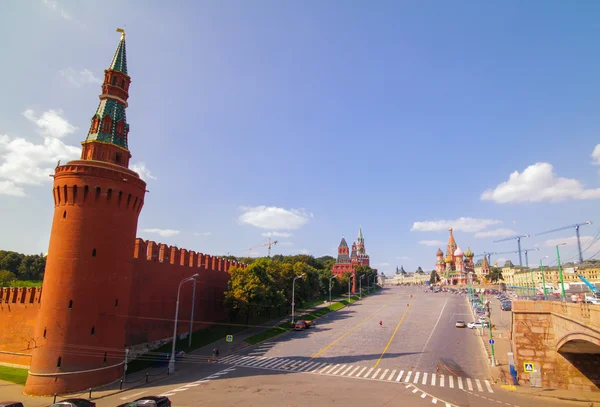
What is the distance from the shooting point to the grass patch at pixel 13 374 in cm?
3356

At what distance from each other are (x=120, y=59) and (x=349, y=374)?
39.7 m

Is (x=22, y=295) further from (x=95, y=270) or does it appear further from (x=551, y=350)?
(x=551, y=350)

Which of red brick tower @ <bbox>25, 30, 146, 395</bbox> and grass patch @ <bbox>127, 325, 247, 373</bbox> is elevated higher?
red brick tower @ <bbox>25, 30, 146, 395</bbox>

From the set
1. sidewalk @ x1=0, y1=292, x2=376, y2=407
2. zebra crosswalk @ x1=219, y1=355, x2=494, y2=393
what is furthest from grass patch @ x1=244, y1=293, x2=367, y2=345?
zebra crosswalk @ x1=219, y1=355, x2=494, y2=393

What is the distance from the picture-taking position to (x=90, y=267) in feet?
108

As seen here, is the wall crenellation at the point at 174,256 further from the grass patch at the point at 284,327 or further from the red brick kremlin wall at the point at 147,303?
the grass patch at the point at 284,327

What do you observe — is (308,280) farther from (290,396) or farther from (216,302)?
(290,396)

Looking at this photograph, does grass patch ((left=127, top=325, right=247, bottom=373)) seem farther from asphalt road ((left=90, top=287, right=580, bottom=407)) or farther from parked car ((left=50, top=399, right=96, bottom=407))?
parked car ((left=50, top=399, right=96, bottom=407))

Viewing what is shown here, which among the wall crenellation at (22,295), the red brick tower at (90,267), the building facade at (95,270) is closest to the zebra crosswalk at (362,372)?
the building facade at (95,270)

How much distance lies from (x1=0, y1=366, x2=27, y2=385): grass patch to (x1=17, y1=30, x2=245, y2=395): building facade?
335 cm

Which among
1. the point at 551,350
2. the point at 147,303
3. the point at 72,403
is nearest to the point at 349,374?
the point at 551,350

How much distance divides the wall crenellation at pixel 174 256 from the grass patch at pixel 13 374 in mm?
14382

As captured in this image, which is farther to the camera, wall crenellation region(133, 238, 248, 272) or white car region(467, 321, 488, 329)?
white car region(467, 321, 488, 329)

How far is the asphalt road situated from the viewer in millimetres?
26094
